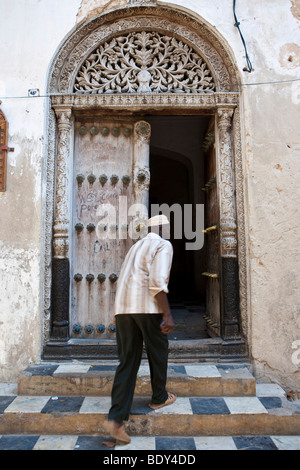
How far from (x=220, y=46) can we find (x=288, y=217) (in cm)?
171

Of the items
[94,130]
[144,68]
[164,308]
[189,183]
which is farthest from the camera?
[189,183]

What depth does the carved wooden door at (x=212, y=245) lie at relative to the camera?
3.62 meters

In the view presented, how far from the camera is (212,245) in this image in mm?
3904

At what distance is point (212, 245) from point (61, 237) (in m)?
1.56

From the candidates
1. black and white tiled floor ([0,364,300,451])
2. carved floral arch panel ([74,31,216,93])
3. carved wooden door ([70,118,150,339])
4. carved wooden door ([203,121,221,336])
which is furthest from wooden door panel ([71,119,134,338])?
carved wooden door ([203,121,221,336])

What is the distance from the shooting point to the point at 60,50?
11.3 feet

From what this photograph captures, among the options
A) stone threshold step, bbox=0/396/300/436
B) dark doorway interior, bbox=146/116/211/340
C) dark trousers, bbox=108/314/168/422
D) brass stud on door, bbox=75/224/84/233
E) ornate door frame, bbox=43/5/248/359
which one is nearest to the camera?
dark trousers, bbox=108/314/168/422

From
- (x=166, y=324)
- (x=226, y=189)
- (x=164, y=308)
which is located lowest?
(x=166, y=324)

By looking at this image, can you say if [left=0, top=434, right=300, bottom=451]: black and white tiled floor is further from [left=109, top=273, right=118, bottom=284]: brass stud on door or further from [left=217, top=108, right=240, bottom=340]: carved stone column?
[left=109, top=273, right=118, bottom=284]: brass stud on door

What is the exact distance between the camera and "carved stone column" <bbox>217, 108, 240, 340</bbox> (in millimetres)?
3350

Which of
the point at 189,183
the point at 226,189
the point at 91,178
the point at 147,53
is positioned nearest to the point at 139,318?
the point at 226,189

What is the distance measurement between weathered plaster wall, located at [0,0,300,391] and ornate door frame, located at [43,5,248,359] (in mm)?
99

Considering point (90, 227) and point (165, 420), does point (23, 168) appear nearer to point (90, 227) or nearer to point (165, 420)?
point (90, 227)

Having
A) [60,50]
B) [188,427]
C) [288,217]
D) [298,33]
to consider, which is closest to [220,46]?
[298,33]
